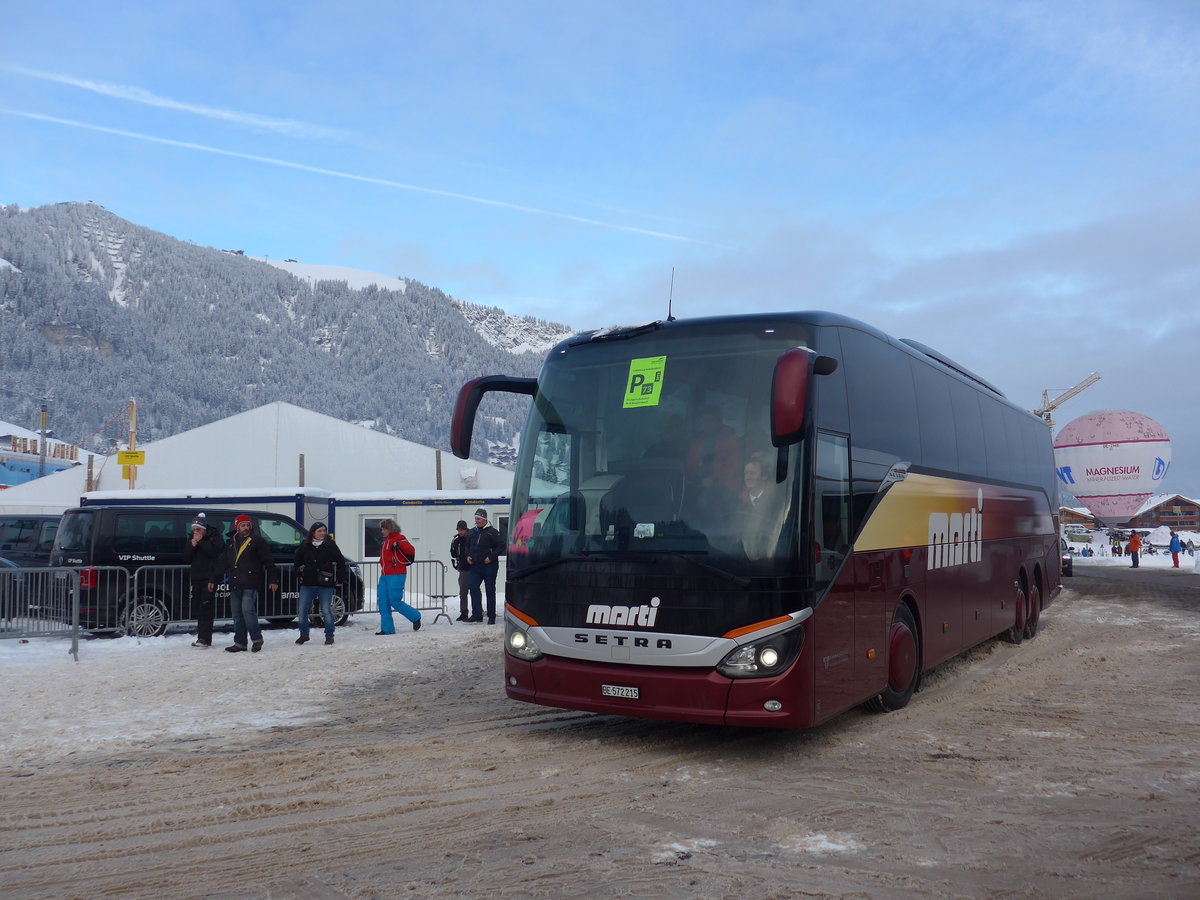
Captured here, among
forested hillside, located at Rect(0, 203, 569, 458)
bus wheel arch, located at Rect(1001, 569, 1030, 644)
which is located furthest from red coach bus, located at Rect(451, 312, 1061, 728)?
forested hillside, located at Rect(0, 203, 569, 458)

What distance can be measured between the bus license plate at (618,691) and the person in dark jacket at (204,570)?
25.8 ft

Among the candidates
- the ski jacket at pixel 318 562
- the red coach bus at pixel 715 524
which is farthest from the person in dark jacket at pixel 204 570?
the red coach bus at pixel 715 524

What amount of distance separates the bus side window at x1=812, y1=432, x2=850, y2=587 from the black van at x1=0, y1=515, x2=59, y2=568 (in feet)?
61.2

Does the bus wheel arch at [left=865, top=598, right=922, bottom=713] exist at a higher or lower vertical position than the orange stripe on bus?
lower

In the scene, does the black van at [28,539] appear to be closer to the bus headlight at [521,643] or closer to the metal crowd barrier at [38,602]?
the metal crowd barrier at [38,602]

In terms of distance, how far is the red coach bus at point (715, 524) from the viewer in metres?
6.12

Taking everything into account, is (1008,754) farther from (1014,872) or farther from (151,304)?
(151,304)

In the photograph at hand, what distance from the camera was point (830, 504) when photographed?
655cm

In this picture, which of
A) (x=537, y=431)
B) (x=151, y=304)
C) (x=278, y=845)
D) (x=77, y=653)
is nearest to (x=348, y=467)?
(x=77, y=653)

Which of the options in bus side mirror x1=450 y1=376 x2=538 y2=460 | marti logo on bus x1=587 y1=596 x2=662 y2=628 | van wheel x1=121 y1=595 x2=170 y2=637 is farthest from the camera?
van wheel x1=121 y1=595 x2=170 y2=637

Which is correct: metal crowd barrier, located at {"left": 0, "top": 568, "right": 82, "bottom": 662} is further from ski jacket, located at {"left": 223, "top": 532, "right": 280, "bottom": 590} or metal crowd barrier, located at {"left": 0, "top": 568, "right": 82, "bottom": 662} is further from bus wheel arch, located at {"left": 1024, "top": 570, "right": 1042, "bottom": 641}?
bus wheel arch, located at {"left": 1024, "top": 570, "right": 1042, "bottom": 641}

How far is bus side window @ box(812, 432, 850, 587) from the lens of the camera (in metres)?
6.34

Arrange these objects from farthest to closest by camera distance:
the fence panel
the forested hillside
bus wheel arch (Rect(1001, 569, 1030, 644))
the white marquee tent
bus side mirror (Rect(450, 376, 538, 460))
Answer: the forested hillside, the white marquee tent, the fence panel, bus wheel arch (Rect(1001, 569, 1030, 644)), bus side mirror (Rect(450, 376, 538, 460))

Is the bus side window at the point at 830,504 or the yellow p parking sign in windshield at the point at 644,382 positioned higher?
the yellow p parking sign in windshield at the point at 644,382
